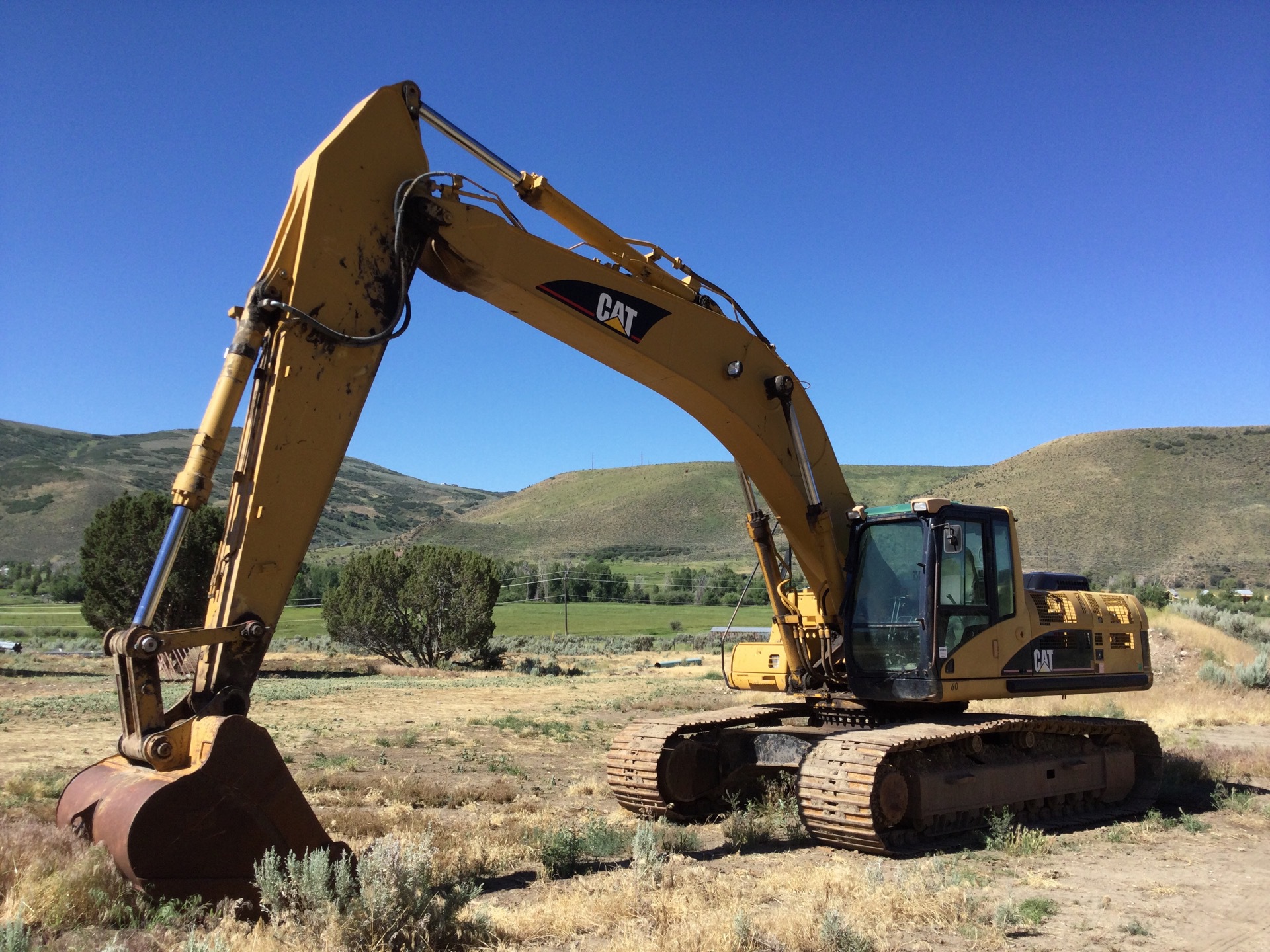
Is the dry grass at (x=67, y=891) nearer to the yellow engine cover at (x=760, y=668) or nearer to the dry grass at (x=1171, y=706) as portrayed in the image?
the yellow engine cover at (x=760, y=668)

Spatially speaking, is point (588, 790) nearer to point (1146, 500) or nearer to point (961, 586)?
point (961, 586)

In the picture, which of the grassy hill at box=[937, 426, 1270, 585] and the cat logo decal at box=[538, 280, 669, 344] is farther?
the grassy hill at box=[937, 426, 1270, 585]

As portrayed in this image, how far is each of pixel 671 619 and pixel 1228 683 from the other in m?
40.8

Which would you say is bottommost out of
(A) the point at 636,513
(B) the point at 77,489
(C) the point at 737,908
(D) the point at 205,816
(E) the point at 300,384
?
(C) the point at 737,908

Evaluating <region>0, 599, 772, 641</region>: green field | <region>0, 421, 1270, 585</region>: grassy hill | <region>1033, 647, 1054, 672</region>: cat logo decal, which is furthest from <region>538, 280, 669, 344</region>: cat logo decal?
<region>0, 421, 1270, 585</region>: grassy hill

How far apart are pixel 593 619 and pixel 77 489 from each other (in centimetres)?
9669

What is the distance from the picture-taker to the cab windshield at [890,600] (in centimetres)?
955

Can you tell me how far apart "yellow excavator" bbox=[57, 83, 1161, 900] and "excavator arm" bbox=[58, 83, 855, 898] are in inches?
0.7

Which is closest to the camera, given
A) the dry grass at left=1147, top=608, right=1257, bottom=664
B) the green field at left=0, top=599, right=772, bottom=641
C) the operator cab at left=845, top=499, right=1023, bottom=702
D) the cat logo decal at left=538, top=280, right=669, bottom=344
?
the cat logo decal at left=538, top=280, right=669, bottom=344

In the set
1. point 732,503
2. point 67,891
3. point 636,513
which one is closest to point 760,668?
point 67,891

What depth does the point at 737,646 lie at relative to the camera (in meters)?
11.7

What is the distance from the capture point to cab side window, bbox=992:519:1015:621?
10.2 meters

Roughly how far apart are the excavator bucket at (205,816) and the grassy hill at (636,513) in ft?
329

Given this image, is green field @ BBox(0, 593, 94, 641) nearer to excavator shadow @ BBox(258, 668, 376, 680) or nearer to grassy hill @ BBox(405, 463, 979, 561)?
excavator shadow @ BBox(258, 668, 376, 680)
